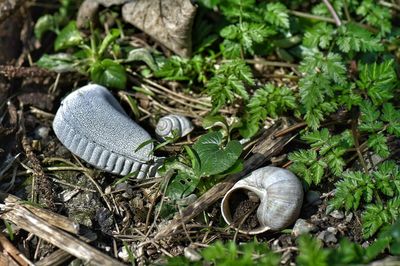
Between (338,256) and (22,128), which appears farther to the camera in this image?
(22,128)

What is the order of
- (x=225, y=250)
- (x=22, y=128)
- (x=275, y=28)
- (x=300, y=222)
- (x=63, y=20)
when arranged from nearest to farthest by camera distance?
(x=225, y=250) → (x=300, y=222) → (x=22, y=128) → (x=275, y=28) → (x=63, y=20)

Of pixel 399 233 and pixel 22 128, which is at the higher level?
pixel 22 128

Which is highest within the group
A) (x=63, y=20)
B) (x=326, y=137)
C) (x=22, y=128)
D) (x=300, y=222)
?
(x=63, y=20)

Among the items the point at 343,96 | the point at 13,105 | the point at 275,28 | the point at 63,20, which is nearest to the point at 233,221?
the point at 343,96

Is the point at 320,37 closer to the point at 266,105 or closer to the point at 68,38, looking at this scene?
the point at 266,105

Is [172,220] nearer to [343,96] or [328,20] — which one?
[343,96]
